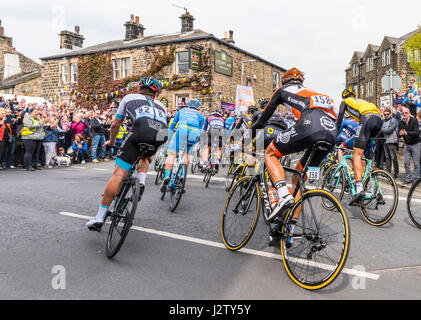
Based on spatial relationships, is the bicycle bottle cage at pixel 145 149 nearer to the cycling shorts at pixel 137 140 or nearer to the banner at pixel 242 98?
the cycling shorts at pixel 137 140

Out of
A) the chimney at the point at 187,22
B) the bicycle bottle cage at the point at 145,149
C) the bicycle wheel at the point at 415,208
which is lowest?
the bicycle wheel at the point at 415,208

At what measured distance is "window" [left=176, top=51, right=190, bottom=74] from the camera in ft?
102

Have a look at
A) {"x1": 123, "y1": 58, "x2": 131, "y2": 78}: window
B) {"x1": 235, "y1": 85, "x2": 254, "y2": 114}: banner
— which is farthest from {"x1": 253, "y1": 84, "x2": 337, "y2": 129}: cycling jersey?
{"x1": 123, "y1": 58, "x2": 131, "y2": 78}: window

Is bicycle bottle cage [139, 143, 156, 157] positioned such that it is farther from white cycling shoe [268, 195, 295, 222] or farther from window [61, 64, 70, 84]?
window [61, 64, 70, 84]

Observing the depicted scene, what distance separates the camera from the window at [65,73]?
119 ft

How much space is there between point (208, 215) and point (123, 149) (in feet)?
8.13

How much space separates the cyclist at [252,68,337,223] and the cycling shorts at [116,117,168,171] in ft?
4.67

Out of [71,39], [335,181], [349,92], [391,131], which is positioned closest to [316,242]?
[335,181]

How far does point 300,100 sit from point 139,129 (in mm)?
1951

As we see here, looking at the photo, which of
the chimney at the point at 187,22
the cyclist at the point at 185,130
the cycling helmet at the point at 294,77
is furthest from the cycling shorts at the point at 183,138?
the chimney at the point at 187,22

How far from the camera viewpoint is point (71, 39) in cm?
3812

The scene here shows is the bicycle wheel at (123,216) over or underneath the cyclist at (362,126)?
underneath

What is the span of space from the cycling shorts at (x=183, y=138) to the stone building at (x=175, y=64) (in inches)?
873

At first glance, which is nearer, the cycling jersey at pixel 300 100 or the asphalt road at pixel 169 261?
the asphalt road at pixel 169 261
